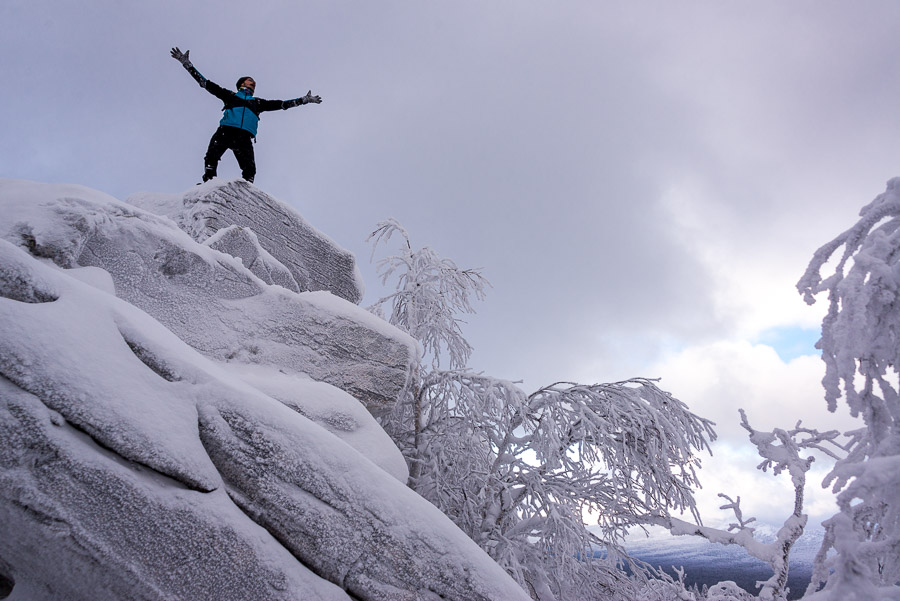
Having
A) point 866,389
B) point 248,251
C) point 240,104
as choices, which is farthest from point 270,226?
point 866,389

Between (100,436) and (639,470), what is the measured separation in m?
4.92

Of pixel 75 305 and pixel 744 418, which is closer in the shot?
pixel 75 305

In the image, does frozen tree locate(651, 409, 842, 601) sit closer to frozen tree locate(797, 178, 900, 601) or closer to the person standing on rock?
frozen tree locate(797, 178, 900, 601)

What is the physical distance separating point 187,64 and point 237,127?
3.25 ft

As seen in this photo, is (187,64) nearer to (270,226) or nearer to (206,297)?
(270,226)

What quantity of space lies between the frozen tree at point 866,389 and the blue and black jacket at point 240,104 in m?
6.98

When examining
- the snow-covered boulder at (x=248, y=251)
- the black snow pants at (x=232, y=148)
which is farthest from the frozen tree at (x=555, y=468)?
the black snow pants at (x=232, y=148)

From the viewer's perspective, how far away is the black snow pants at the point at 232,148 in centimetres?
685

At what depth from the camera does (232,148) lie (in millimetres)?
6973

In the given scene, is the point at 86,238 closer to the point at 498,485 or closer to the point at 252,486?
the point at 252,486

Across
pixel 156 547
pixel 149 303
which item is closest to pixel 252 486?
pixel 156 547

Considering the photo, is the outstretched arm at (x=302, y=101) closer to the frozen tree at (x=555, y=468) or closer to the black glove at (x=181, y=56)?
the black glove at (x=181, y=56)

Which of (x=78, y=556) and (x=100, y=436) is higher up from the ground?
(x=100, y=436)

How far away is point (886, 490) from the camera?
1.56 metres
